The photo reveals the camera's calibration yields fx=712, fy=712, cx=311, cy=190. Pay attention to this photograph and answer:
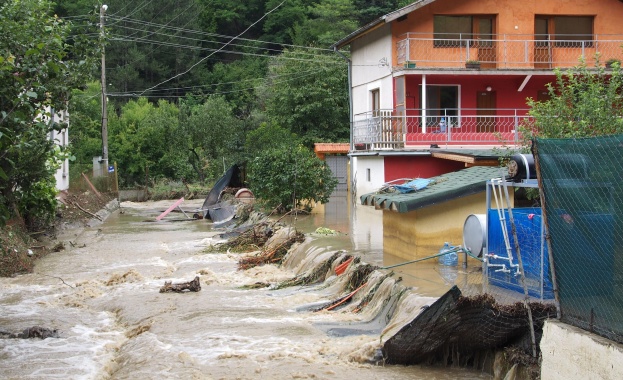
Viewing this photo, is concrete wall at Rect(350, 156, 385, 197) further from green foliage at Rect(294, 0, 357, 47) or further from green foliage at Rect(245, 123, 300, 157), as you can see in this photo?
green foliage at Rect(294, 0, 357, 47)

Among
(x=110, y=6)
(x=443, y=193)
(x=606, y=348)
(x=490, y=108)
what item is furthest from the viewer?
(x=110, y=6)

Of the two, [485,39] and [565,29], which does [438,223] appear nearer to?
[485,39]

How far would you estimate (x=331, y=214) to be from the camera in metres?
25.7

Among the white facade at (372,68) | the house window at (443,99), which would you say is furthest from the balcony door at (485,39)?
the white facade at (372,68)

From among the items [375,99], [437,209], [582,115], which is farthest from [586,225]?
[375,99]

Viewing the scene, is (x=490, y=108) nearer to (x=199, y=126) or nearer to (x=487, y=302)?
(x=487, y=302)

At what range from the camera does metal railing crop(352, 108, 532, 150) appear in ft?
78.8

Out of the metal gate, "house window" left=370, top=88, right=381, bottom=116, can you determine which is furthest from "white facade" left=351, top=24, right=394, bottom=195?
the metal gate

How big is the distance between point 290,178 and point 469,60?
7731mm

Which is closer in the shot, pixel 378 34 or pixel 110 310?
pixel 110 310

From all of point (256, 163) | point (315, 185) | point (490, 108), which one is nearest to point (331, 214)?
point (315, 185)

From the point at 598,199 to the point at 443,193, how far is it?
259 inches

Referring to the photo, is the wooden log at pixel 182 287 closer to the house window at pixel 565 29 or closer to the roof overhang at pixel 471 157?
the roof overhang at pixel 471 157

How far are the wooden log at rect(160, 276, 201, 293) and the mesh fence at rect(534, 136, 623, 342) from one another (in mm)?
9711
